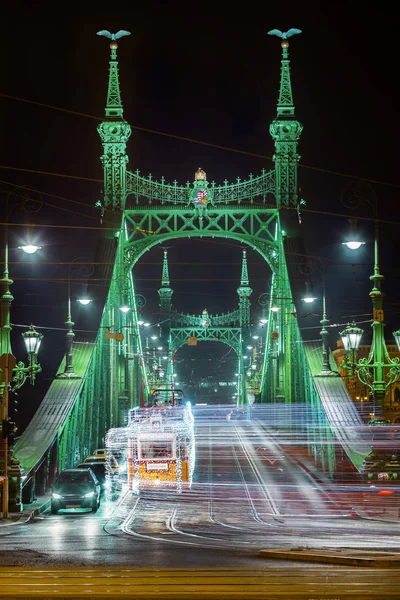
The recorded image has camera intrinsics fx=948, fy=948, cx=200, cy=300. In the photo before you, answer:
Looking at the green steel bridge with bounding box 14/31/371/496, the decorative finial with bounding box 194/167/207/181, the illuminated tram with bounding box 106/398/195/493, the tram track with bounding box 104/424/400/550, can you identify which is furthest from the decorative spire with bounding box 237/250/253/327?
the illuminated tram with bounding box 106/398/195/493

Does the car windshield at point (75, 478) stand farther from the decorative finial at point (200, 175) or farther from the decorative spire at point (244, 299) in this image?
the decorative spire at point (244, 299)

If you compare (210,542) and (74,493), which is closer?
(210,542)

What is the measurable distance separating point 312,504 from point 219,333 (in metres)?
104

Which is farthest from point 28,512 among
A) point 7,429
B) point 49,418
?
point 49,418

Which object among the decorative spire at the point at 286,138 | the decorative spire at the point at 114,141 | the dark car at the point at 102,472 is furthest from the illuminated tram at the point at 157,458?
the decorative spire at the point at 286,138

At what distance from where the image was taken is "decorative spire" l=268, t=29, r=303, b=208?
169ft

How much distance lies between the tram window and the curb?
62.5ft

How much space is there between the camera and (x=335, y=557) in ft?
46.8

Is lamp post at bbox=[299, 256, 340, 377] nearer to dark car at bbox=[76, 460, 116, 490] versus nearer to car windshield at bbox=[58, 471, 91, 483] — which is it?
dark car at bbox=[76, 460, 116, 490]

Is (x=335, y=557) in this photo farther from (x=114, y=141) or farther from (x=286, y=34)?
(x=286, y=34)

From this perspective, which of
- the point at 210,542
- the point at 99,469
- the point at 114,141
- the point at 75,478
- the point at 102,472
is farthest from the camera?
the point at 114,141

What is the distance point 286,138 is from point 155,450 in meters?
23.3

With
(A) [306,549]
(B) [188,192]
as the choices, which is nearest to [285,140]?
(B) [188,192]

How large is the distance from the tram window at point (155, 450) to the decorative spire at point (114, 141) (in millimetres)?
20438
